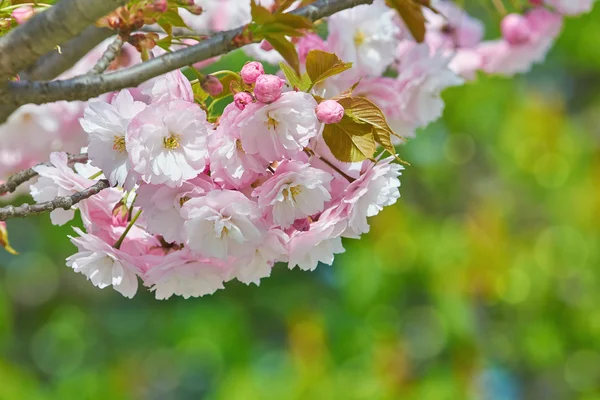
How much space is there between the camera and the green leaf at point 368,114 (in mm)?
743

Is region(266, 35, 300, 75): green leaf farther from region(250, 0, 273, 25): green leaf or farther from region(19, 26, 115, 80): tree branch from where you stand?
region(19, 26, 115, 80): tree branch

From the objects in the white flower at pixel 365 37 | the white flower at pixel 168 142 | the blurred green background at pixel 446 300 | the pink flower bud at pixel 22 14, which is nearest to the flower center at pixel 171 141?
the white flower at pixel 168 142

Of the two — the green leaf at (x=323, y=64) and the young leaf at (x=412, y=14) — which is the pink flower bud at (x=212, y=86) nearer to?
the green leaf at (x=323, y=64)

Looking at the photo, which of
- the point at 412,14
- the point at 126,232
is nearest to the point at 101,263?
the point at 126,232

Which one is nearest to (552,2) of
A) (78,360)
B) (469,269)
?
(469,269)

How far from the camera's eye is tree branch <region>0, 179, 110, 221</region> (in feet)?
2.32

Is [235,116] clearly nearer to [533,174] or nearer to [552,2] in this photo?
Result: [552,2]

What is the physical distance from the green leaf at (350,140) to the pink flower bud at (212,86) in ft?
0.34

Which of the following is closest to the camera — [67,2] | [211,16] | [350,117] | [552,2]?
[67,2]

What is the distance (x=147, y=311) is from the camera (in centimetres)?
630

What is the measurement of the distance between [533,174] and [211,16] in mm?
3980

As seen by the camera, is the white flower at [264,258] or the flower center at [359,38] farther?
the flower center at [359,38]

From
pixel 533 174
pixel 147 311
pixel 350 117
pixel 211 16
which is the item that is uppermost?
pixel 350 117

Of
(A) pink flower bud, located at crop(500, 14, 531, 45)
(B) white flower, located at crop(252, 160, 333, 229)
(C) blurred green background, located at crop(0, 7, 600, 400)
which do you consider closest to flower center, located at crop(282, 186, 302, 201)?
(B) white flower, located at crop(252, 160, 333, 229)
